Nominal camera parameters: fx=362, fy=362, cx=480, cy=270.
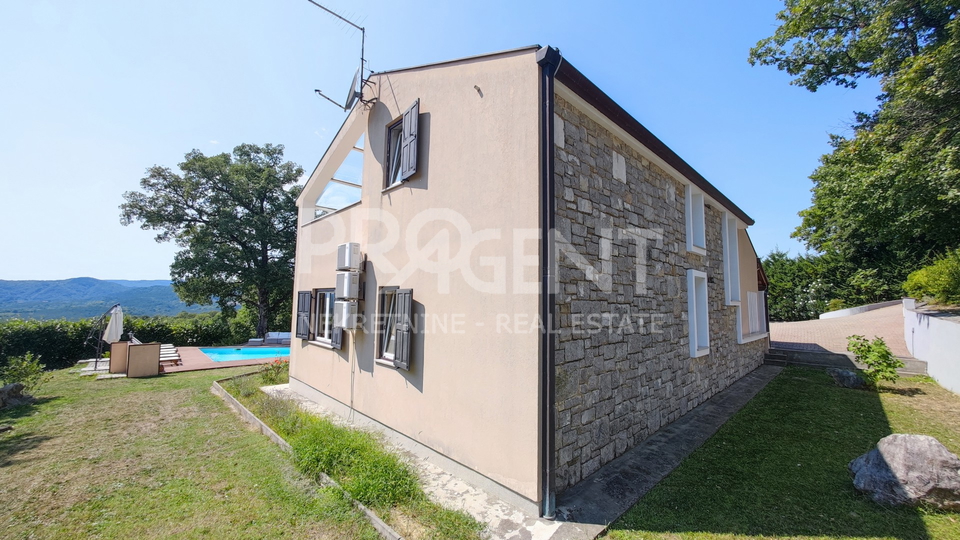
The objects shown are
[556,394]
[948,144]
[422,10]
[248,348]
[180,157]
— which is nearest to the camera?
[556,394]

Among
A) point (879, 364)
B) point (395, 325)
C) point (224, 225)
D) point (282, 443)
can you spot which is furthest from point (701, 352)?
point (224, 225)

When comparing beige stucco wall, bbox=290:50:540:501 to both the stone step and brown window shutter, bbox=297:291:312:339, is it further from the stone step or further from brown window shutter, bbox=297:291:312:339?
the stone step

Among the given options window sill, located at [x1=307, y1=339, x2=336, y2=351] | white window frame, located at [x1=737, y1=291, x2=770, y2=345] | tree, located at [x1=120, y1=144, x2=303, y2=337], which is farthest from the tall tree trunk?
white window frame, located at [x1=737, y1=291, x2=770, y2=345]

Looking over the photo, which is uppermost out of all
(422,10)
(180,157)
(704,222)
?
(180,157)

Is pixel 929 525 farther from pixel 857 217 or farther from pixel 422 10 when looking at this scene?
pixel 857 217

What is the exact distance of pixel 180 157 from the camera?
2481 cm

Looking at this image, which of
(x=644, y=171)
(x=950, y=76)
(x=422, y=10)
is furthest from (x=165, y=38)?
(x=950, y=76)

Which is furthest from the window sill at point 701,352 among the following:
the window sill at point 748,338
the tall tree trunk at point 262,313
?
the tall tree trunk at point 262,313

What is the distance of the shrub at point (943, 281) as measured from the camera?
13.6m

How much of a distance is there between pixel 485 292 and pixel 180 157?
2967cm

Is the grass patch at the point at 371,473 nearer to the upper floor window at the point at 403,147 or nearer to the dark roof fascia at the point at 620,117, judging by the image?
the upper floor window at the point at 403,147

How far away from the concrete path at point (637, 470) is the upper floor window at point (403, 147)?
5.52 metres

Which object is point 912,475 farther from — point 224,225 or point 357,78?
point 224,225

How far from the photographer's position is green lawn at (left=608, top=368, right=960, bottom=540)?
13.0ft
